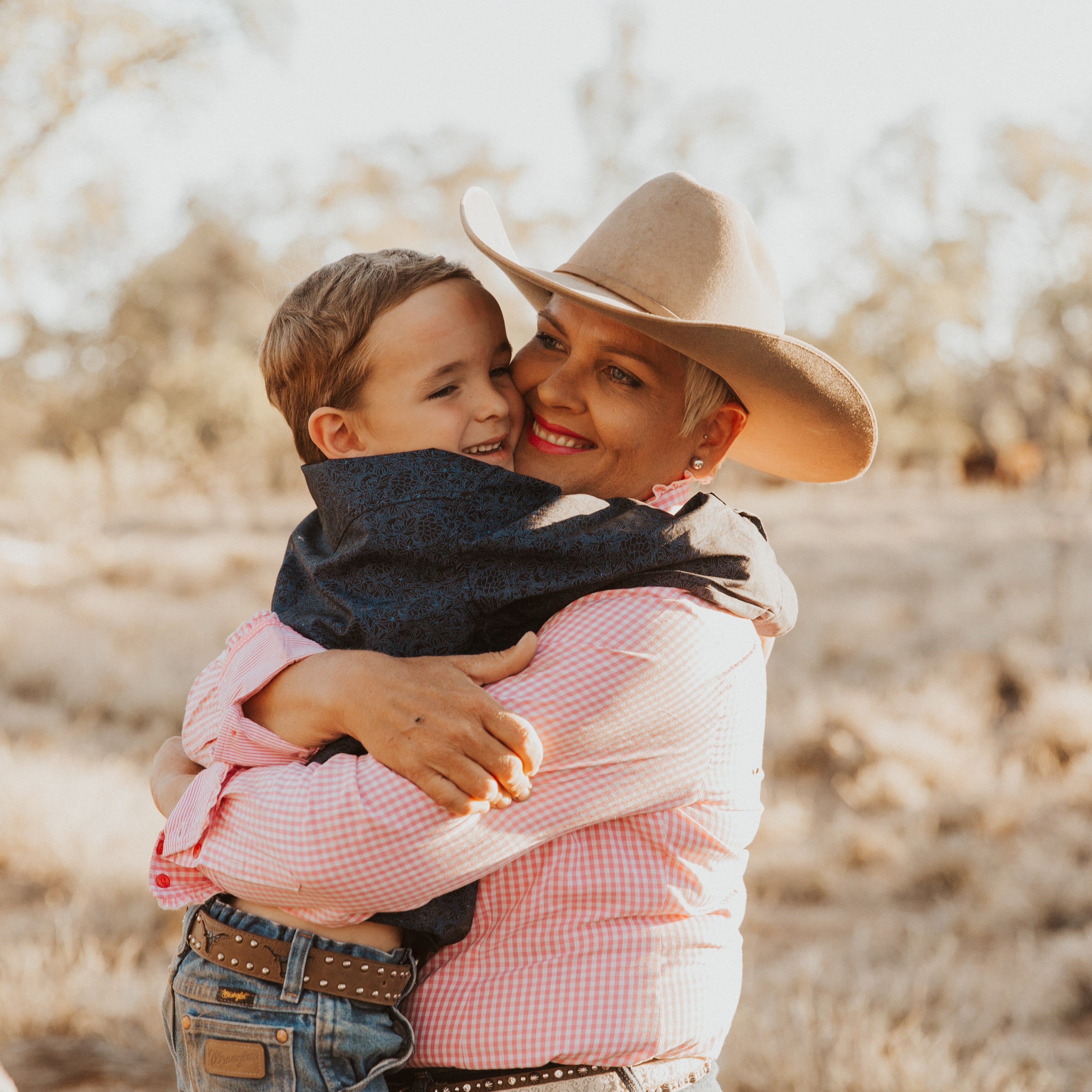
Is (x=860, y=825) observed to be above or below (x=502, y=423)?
below

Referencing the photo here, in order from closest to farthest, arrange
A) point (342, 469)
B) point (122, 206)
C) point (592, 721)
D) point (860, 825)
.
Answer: point (592, 721), point (342, 469), point (860, 825), point (122, 206)

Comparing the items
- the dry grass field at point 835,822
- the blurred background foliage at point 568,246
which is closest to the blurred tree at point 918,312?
the blurred background foliage at point 568,246

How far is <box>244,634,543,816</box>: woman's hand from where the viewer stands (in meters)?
1.49

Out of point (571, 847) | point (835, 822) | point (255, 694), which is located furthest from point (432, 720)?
point (835, 822)

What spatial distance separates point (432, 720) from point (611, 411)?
74 centimetres

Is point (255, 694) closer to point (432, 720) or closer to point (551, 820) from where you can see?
point (432, 720)

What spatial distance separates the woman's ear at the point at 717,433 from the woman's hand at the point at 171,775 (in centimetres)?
115

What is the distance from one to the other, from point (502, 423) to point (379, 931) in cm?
97

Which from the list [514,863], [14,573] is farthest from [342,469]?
[14,573]

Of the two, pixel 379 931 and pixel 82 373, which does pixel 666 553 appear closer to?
pixel 379 931

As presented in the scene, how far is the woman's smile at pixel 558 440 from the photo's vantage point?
2.06 meters

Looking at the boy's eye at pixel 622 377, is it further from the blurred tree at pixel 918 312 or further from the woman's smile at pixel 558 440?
the blurred tree at pixel 918 312

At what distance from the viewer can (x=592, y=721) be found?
5.00ft

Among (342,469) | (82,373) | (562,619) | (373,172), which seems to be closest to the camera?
(562,619)
